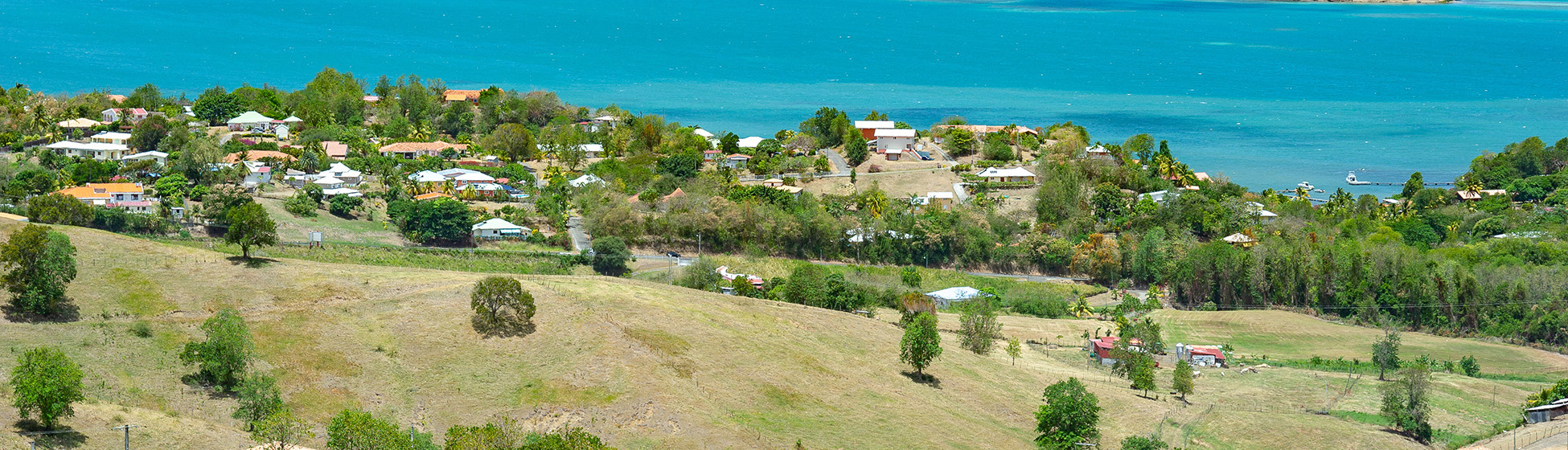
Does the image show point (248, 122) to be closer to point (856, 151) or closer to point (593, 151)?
point (593, 151)

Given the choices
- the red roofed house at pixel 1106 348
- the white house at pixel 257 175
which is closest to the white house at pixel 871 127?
the white house at pixel 257 175

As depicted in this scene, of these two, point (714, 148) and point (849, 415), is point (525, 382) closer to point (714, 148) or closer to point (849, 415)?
point (849, 415)

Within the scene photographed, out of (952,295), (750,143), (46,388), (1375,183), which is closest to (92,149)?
(750,143)

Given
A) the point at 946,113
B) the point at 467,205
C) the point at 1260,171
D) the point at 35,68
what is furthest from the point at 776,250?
the point at 35,68

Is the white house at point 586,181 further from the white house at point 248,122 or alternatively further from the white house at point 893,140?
the white house at point 248,122

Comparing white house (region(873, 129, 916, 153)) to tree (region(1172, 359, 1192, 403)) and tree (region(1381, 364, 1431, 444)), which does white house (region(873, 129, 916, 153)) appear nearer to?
tree (region(1172, 359, 1192, 403))

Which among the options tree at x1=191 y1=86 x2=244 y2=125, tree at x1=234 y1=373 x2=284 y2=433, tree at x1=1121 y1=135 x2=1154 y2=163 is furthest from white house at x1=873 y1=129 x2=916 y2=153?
tree at x1=234 y1=373 x2=284 y2=433
